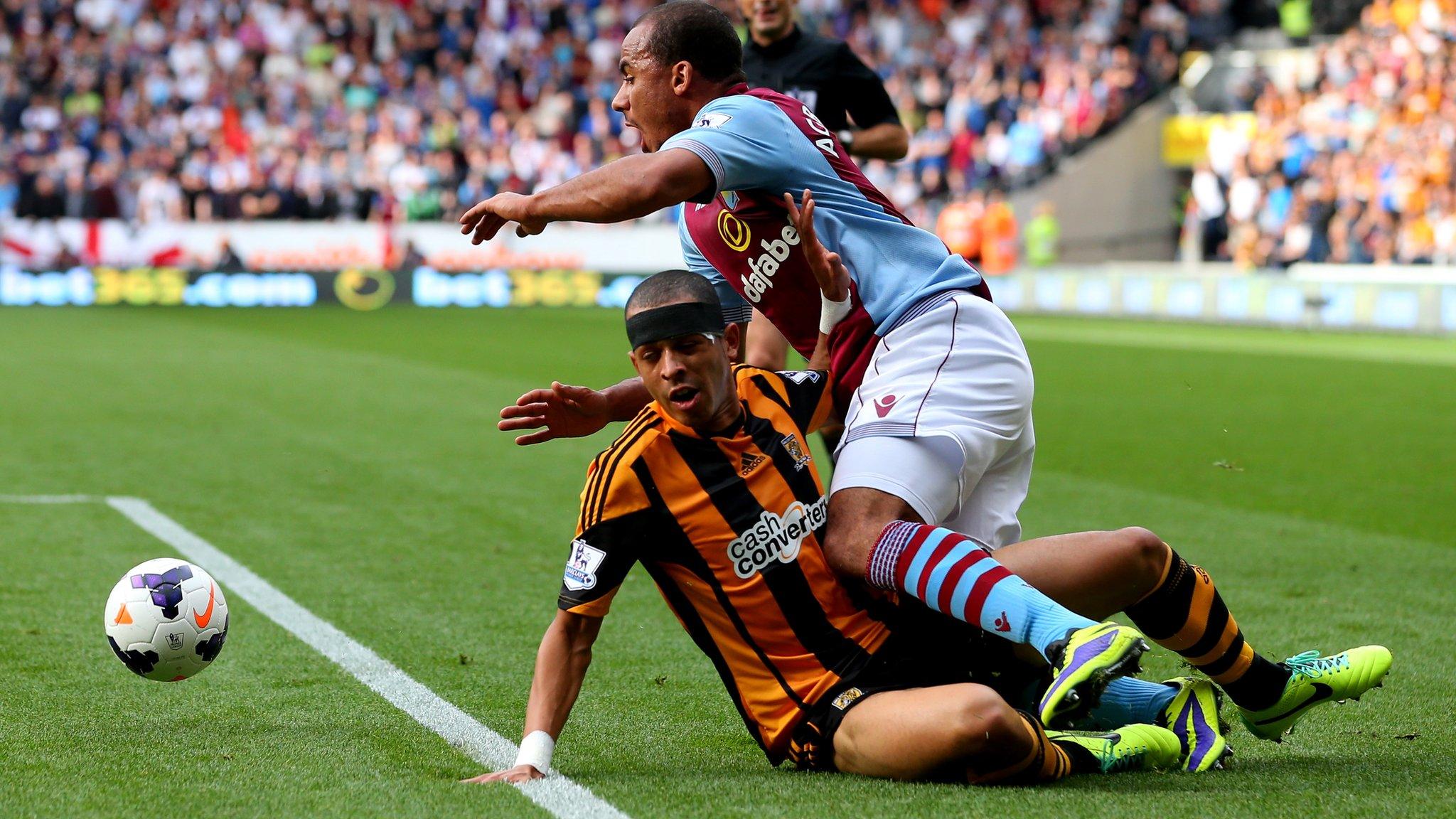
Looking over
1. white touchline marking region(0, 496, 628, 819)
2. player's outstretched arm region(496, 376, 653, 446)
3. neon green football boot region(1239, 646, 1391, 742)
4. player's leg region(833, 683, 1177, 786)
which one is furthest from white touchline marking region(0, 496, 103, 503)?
neon green football boot region(1239, 646, 1391, 742)

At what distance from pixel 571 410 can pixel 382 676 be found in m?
1.18

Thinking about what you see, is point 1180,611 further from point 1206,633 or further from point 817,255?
point 817,255

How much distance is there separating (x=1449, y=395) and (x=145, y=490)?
33.1 feet

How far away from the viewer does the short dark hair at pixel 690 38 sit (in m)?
4.04

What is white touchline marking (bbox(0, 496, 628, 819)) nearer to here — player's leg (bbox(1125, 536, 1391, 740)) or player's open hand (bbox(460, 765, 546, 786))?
player's open hand (bbox(460, 765, 546, 786))

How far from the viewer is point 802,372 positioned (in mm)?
4141

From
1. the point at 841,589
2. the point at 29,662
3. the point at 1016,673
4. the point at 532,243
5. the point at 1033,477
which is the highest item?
the point at 841,589

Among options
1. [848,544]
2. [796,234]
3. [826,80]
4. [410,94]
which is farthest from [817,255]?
[410,94]

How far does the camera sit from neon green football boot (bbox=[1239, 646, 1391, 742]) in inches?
153

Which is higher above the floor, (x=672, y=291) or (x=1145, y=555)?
(x=672, y=291)

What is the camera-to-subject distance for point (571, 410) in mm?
4133

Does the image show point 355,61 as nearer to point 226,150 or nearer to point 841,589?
point 226,150

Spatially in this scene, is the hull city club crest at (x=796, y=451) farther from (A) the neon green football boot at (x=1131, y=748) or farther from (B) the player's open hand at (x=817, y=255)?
(A) the neon green football boot at (x=1131, y=748)

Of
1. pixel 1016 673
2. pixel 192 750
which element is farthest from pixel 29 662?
pixel 1016 673
